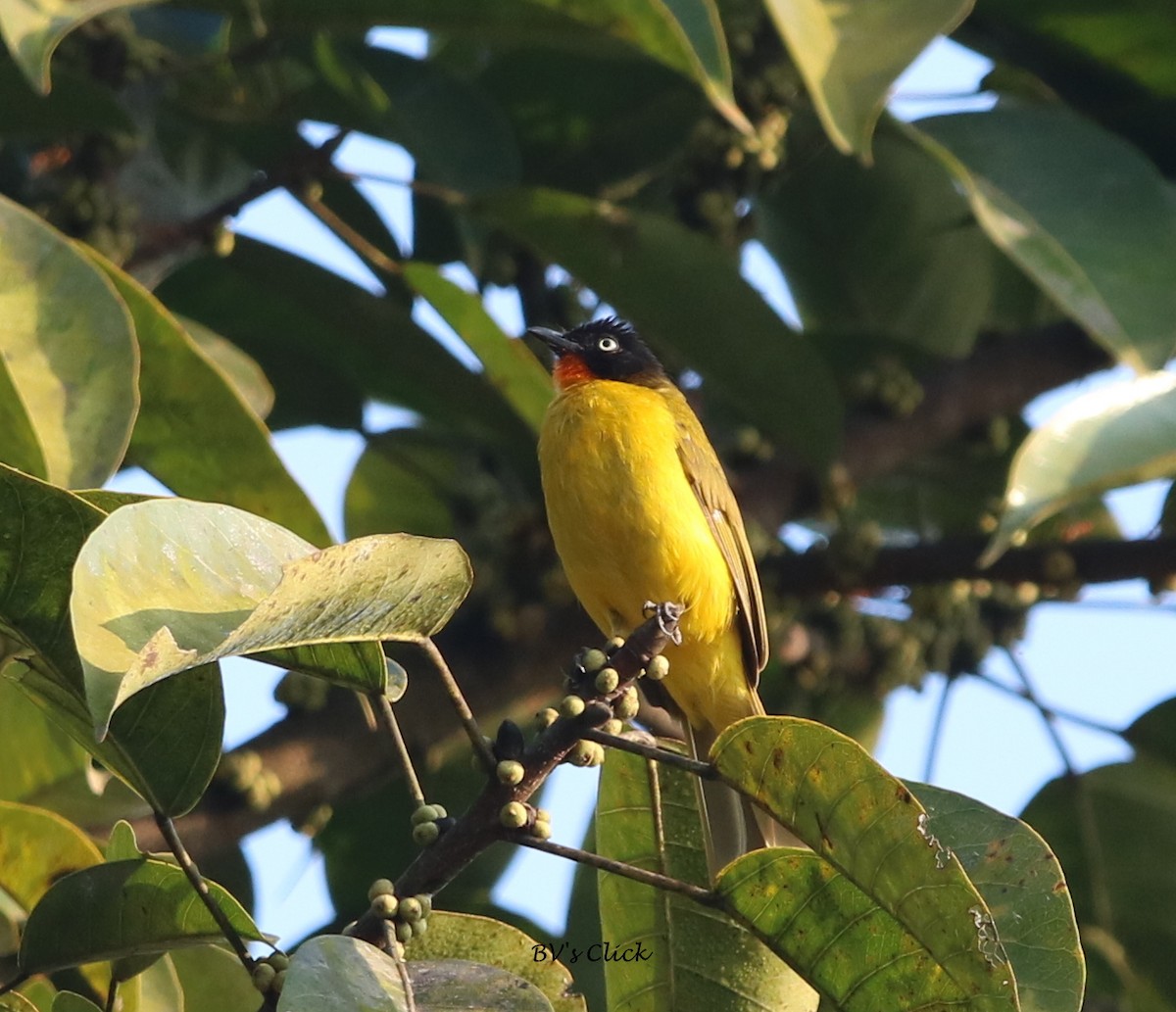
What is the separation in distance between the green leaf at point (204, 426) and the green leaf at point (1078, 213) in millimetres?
1392

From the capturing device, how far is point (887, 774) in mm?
1863

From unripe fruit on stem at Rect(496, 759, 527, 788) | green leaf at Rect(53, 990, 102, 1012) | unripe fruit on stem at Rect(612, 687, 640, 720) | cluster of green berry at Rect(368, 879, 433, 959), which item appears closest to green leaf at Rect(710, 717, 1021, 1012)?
unripe fruit on stem at Rect(612, 687, 640, 720)

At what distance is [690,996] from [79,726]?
89cm

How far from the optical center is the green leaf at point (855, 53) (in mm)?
2830

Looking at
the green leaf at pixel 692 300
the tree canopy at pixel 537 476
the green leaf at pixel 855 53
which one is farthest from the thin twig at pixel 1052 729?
the green leaf at pixel 855 53

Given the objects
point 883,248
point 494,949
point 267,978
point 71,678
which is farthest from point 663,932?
point 883,248

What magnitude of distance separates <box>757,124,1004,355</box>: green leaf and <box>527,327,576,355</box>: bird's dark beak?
64 centimetres

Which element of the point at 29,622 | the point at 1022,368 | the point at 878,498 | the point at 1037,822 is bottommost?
the point at 1037,822

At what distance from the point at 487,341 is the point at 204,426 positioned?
2.72 feet

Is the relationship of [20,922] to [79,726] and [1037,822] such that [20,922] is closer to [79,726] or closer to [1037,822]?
[79,726]

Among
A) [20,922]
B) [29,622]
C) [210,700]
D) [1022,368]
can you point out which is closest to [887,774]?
[210,700]

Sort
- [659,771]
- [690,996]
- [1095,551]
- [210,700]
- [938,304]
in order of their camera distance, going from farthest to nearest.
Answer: [938,304] < [1095,551] < [659,771] < [690,996] < [210,700]

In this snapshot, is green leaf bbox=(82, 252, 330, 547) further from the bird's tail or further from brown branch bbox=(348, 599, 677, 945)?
brown branch bbox=(348, 599, 677, 945)

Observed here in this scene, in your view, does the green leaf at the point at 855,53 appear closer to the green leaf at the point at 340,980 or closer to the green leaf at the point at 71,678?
the green leaf at the point at 71,678
